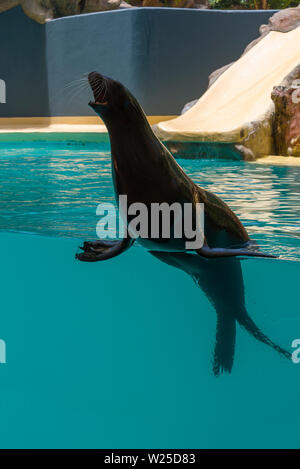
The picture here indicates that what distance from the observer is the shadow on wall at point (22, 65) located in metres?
14.8

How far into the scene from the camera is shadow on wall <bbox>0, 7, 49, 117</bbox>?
48.6 ft

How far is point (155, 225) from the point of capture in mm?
1737

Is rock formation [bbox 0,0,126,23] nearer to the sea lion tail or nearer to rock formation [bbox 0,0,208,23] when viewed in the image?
rock formation [bbox 0,0,208,23]

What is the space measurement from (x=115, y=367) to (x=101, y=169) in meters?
3.70

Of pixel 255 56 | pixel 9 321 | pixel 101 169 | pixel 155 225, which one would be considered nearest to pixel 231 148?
pixel 101 169

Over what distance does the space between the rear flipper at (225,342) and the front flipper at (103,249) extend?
495 millimetres

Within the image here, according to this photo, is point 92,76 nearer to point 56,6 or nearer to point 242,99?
point 242,99

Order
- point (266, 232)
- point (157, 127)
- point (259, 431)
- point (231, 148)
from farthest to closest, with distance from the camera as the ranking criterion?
point (157, 127), point (231, 148), point (266, 232), point (259, 431)

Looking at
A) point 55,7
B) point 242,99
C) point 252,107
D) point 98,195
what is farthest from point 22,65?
point 98,195

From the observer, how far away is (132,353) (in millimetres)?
2297

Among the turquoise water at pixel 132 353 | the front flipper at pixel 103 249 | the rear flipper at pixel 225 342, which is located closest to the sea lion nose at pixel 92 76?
the front flipper at pixel 103 249

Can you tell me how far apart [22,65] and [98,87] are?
47.3ft

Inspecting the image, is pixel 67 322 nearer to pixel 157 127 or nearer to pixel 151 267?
pixel 151 267

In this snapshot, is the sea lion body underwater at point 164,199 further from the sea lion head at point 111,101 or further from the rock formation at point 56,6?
the rock formation at point 56,6
